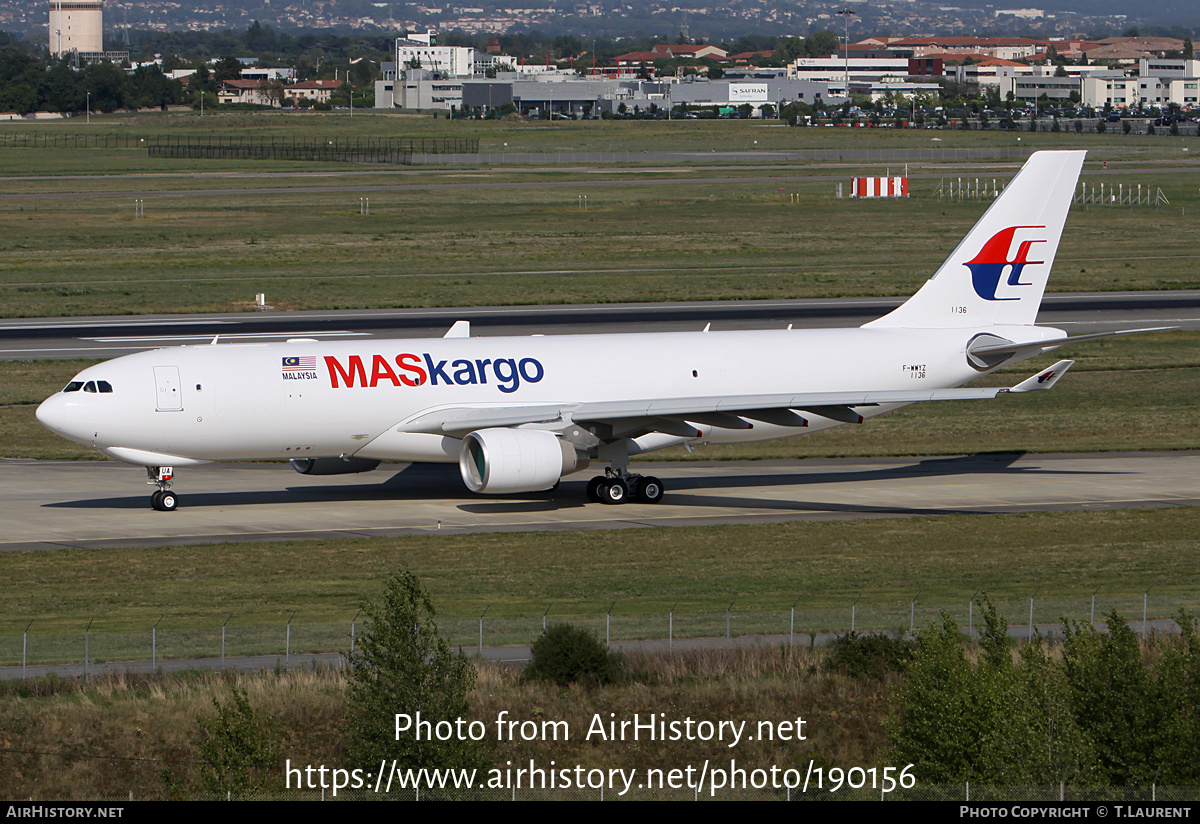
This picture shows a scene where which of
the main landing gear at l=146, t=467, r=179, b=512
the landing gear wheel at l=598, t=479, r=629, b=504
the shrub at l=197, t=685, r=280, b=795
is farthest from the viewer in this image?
the landing gear wheel at l=598, t=479, r=629, b=504

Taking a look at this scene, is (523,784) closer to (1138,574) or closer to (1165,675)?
(1165,675)

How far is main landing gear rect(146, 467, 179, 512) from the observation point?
1829 inches

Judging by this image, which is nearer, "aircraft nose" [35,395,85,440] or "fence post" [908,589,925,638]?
"fence post" [908,589,925,638]

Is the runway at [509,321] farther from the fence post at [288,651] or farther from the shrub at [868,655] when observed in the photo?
the shrub at [868,655]

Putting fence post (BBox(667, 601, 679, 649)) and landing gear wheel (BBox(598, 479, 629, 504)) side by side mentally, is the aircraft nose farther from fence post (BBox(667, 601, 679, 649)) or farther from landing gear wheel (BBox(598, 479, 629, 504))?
fence post (BBox(667, 601, 679, 649))

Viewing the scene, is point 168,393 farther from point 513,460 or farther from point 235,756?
point 235,756

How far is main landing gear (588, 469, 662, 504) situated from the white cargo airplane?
7 centimetres

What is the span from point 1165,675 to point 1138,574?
13573mm

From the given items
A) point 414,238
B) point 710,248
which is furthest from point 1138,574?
point 414,238

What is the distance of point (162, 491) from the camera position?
154ft

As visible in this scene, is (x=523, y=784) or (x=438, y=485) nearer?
(x=523, y=784)

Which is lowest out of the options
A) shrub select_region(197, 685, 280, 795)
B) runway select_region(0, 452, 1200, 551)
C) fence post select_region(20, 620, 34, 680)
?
runway select_region(0, 452, 1200, 551)

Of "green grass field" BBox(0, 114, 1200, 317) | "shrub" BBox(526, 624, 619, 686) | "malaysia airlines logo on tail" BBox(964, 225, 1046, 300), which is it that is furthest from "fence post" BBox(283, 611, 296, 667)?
"green grass field" BBox(0, 114, 1200, 317)
